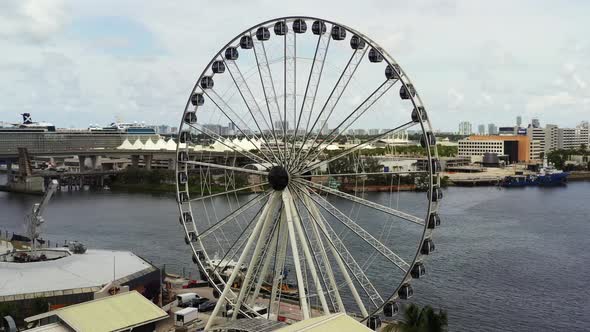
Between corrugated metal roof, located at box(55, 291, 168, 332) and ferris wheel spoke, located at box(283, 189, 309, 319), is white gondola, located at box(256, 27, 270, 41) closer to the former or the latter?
ferris wheel spoke, located at box(283, 189, 309, 319)

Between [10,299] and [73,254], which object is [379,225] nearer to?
[73,254]

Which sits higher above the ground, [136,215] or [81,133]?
[81,133]

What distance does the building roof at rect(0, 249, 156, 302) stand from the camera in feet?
70.3

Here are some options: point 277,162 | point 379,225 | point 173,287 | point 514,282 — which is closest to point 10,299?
point 173,287

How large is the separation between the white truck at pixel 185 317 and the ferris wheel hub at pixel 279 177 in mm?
6148

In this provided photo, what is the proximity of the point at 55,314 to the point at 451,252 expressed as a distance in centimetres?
2247

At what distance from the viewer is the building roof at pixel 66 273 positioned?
21.4 metres

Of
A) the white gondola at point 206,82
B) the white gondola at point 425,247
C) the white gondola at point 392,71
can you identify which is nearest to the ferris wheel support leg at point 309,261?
the white gondola at point 425,247

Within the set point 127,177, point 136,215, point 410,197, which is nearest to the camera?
point 136,215

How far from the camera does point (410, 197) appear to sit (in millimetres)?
63156

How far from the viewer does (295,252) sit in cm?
1706

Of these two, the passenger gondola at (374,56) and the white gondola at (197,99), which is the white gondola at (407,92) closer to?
the passenger gondola at (374,56)

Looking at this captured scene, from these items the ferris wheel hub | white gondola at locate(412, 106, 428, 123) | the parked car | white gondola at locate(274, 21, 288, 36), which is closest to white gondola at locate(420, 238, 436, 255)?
white gondola at locate(412, 106, 428, 123)

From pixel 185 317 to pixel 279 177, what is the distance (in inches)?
257
